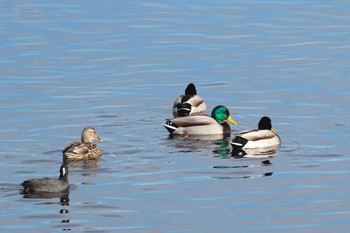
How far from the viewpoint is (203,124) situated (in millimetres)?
31359

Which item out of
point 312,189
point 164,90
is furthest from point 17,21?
point 312,189

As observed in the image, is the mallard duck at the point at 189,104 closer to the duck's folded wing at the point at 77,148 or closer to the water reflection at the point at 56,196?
the duck's folded wing at the point at 77,148

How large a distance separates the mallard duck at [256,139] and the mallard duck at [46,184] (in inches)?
225

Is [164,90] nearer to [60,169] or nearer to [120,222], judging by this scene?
[60,169]

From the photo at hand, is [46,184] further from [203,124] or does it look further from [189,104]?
[189,104]

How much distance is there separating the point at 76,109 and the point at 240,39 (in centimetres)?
1002

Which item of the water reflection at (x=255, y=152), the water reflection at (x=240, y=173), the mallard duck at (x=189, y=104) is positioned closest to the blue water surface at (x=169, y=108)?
the water reflection at (x=240, y=173)

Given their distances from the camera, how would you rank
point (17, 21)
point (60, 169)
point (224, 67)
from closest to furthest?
point (60, 169)
point (224, 67)
point (17, 21)

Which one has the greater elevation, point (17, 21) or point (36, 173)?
point (17, 21)

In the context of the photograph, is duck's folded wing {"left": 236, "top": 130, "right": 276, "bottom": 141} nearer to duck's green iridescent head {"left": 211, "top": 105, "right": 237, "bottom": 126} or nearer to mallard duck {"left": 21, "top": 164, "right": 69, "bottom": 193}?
duck's green iridescent head {"left": 211, "top": 105, "right": 237, "bottom": 126}

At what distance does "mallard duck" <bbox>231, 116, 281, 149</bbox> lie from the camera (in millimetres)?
29094

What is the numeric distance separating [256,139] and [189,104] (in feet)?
14.2

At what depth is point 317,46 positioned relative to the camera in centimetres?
3994

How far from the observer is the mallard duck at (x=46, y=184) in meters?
24.0
